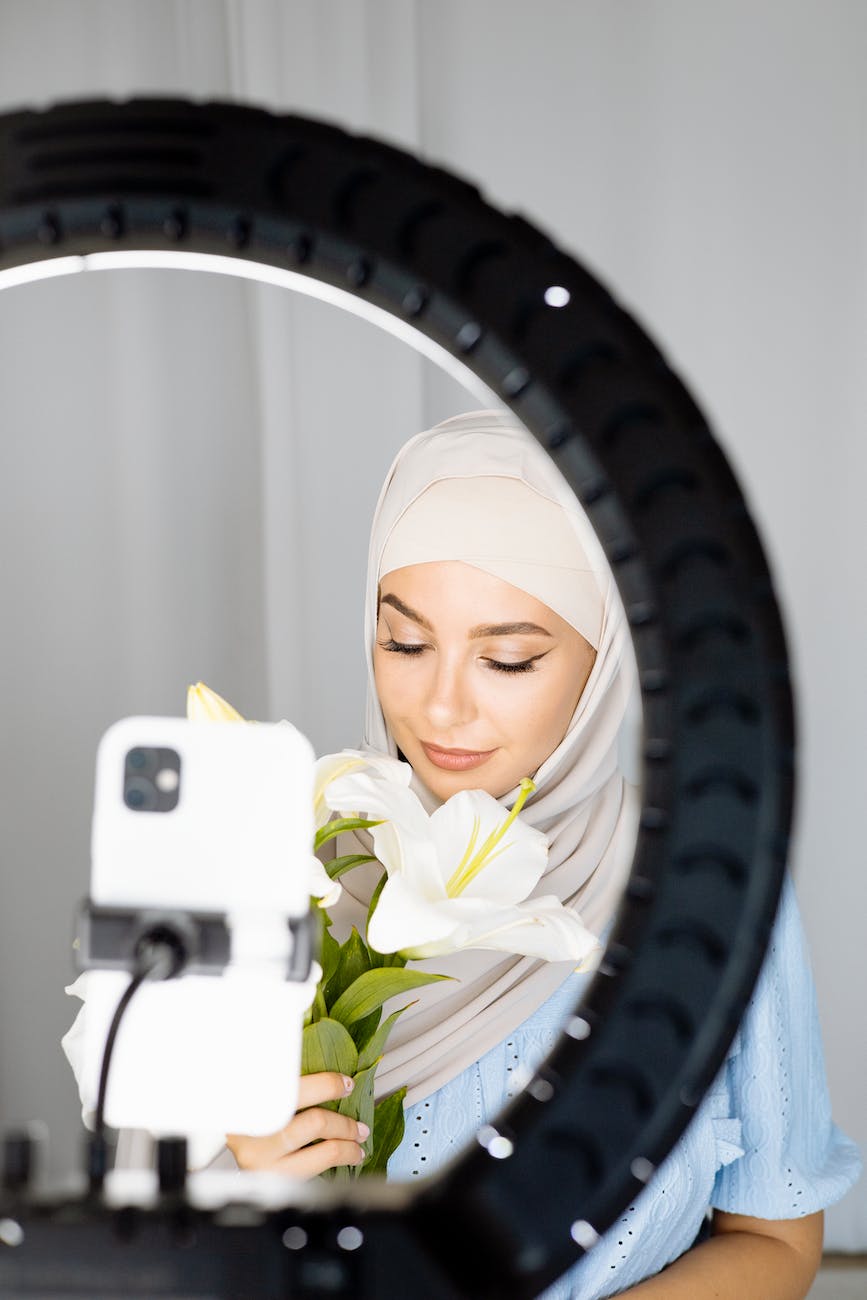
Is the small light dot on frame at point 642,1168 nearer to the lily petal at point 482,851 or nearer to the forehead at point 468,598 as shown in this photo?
the lily petal at point 482,851

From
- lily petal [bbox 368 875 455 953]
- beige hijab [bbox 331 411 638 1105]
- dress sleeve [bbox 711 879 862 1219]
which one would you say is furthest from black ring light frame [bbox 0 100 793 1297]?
dress sleeve [bbox 711 879 862 1219]

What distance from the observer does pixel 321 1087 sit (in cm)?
45

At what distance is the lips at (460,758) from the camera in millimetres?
805

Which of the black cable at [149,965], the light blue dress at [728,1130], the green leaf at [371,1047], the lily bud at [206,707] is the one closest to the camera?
the black cable at [149,965]

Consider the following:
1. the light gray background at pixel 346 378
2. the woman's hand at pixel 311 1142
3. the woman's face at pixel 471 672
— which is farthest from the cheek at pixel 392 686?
the light gray background at pixel 346 378

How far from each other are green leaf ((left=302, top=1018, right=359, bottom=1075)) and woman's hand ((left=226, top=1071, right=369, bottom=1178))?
0.01 m

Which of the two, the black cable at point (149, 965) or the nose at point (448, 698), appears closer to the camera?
the black cable at point (149, 965)

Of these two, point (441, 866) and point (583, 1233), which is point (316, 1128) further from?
point (583, 1233)

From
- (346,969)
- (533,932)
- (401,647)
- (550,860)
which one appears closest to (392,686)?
(401,647)

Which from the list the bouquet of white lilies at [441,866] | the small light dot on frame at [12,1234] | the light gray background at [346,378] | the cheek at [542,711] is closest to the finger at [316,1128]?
the bouquet of white lilies at [441,866]

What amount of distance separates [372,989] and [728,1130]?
0.46m

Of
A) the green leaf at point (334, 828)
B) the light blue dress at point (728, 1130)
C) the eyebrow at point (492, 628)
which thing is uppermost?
the eyebrow at point (492, 628)

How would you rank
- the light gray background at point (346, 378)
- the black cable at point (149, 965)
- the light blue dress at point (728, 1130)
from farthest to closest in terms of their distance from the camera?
1. the light gray background at point (346, 378)
2. the light blue dress at point (728, 1130)
3. the black cable at point (149, 965)

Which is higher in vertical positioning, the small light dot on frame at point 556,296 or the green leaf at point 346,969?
the small light dot on frame at point 556,296
